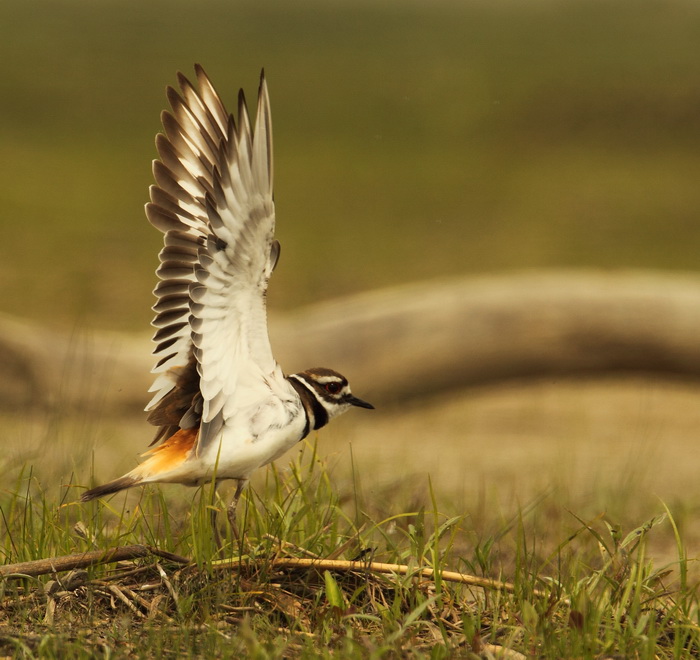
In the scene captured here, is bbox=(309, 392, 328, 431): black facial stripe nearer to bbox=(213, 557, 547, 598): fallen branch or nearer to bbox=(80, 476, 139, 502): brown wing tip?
bbox=(213, 557, 547, 598): fallen branch

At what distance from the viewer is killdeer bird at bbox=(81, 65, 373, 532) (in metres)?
3.29

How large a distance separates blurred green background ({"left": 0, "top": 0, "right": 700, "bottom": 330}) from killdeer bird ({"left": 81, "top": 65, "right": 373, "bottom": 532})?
297 centimetres

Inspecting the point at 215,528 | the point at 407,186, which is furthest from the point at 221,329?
the point at 407,186

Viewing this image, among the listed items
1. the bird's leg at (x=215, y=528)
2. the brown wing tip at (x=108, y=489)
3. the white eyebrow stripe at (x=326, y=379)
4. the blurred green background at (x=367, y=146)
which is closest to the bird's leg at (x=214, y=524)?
the bird's leg at (x=215, y=528)

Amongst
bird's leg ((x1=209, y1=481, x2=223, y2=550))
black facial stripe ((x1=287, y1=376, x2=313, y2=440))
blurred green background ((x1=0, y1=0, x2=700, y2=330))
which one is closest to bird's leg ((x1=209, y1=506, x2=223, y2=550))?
bird's leg ((x1=209, y1=481, x2=223, y2=550))

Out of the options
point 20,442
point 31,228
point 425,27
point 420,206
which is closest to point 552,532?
point 20,442

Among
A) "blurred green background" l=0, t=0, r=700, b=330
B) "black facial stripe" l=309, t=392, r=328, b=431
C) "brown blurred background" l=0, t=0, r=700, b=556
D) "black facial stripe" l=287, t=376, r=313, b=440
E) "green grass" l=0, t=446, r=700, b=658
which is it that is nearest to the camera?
"green grass" l=0, t=446, r=700, b=658

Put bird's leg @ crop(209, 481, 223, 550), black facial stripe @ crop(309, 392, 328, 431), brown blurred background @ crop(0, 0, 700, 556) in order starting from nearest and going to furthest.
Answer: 1. bird's leg @ crop(209, 481, 223, 550)
2. black facial stripe @ crop(309, 392, 328, 431)
3. brown blurred background @ crop(0, 0, 700, 556)

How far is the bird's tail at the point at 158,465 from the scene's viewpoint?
3.25m

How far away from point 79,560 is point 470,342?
4863 millimetres

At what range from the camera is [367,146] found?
948 inches

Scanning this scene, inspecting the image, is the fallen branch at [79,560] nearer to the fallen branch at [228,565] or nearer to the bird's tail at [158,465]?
the fallen branch at [228,565]

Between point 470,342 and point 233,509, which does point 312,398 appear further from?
point 470,342

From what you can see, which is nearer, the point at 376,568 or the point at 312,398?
the point at 376,568
